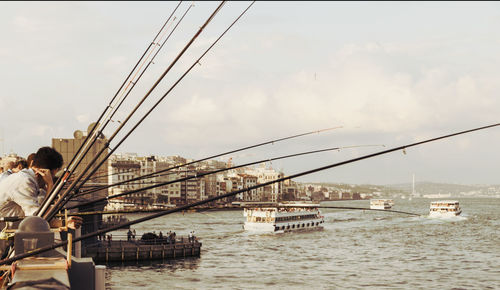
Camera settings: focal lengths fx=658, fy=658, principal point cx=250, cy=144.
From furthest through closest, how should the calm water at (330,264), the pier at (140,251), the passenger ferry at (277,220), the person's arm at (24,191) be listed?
the passenger ferry at (277,220) → the pier at (140,251) → the calm water at (330,264) → the person's arm at (24,191)

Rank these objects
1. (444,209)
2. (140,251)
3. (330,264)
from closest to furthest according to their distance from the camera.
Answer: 1. (140,251)
2. (330,264)
3. (444,209)

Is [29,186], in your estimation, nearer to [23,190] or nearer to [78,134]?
[23,190]

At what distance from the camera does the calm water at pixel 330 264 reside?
45875mm

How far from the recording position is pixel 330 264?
56.6m

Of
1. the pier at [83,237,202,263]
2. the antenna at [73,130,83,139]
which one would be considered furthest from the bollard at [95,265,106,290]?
the antenna at [73,130,83,139]

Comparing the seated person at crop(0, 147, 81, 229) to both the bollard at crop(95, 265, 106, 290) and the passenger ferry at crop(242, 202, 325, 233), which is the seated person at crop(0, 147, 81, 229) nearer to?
the bollard at crop(95, 265, 106, 290)

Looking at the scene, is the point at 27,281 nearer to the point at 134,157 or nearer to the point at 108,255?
the point at 108,255

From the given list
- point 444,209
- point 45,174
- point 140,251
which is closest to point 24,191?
point 45,174

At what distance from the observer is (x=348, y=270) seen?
5297 centimetres

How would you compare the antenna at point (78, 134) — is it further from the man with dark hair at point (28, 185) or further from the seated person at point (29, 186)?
the man with dark hair at point (28, 185)

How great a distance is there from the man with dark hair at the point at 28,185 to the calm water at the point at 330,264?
70.9 feet

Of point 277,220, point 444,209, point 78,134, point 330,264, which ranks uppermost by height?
point 78,134

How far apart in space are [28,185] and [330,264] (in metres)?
52.9

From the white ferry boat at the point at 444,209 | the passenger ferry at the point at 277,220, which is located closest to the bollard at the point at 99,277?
the passenger ferry at the point at 277,220
